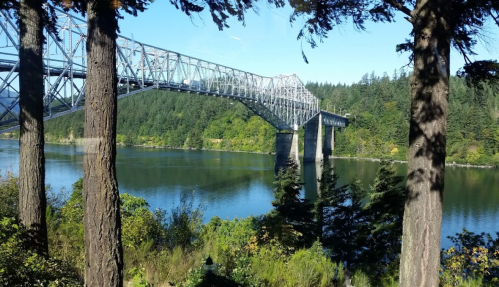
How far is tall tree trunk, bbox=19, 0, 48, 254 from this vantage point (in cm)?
367

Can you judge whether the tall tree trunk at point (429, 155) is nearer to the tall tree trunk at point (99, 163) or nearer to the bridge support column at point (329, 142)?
the tall tree trunk at point (99, 163)

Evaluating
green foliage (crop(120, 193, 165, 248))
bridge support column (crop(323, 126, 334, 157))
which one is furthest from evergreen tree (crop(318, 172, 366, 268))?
bridge support column (crop(323, 126, 334, 157))

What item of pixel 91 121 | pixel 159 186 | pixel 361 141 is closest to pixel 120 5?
pixel 91 121

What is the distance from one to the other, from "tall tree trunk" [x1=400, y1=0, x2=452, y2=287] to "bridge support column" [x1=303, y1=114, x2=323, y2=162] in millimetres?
39374

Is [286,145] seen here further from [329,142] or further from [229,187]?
[329,142]

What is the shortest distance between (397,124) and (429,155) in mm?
44374

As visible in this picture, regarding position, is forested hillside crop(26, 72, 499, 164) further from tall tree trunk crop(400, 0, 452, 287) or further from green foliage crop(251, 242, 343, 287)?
tall tree trunk crop(400, 0, 452, 287)

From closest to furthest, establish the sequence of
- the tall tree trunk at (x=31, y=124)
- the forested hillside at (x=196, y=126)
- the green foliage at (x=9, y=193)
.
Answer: the tall tree trunk at (x=31, y=124) → the green foliage at (x=9, y=193) → the forested hillside at (x=196, y=126)

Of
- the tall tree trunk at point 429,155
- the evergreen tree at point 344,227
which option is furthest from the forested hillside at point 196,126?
the tall tree trunk at point 429,155

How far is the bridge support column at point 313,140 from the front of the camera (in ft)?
138

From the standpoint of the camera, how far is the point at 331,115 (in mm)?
49781

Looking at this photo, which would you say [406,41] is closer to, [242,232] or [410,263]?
[410,263]

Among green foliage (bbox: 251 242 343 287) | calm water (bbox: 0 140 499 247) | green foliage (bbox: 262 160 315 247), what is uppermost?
green foliage (bbox: 251 242 343 287)

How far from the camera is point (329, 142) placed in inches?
1982
